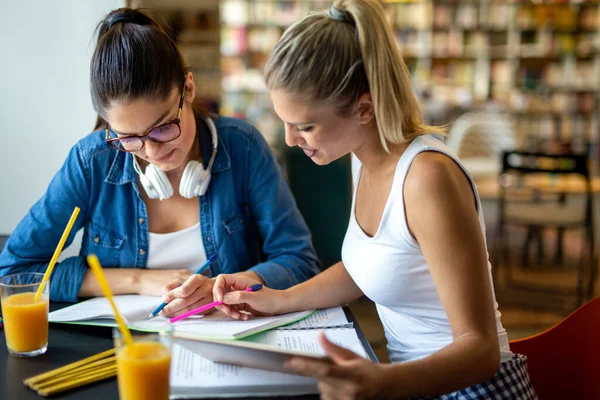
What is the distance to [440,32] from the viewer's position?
6801 mm

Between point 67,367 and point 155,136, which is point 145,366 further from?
point 155,136

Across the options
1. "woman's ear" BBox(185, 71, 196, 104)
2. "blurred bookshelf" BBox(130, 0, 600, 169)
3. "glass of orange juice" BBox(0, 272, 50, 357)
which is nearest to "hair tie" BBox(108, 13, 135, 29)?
"woman's ear" BBox(185, 71, 196, 104)

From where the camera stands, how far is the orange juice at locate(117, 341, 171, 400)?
2.66 feet

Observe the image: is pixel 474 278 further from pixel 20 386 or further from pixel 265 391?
pixel 20 386

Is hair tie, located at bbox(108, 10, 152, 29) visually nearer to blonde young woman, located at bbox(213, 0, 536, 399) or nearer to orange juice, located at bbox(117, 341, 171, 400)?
blonde young woman, located at bbox(213, 0, 536, 399)

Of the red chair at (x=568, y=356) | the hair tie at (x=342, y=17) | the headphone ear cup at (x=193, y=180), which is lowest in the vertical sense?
the red chair at (x=568, y=356)

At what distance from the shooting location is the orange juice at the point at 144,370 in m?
0.81

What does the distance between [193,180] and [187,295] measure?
1.11ft

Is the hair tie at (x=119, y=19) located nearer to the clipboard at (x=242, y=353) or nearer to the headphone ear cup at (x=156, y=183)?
the headphone ear cup at (x=156, y=183)

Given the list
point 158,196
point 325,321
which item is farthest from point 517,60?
point 325,321

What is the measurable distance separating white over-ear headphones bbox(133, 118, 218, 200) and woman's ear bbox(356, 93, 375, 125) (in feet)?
1.63

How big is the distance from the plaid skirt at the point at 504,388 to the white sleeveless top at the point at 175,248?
0.69m

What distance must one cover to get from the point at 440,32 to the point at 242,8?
2.31 metres

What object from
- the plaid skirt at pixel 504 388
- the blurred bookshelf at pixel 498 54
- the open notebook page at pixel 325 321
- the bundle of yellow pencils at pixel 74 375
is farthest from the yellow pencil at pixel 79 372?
the blurred bookshelf at pixel 498 54
